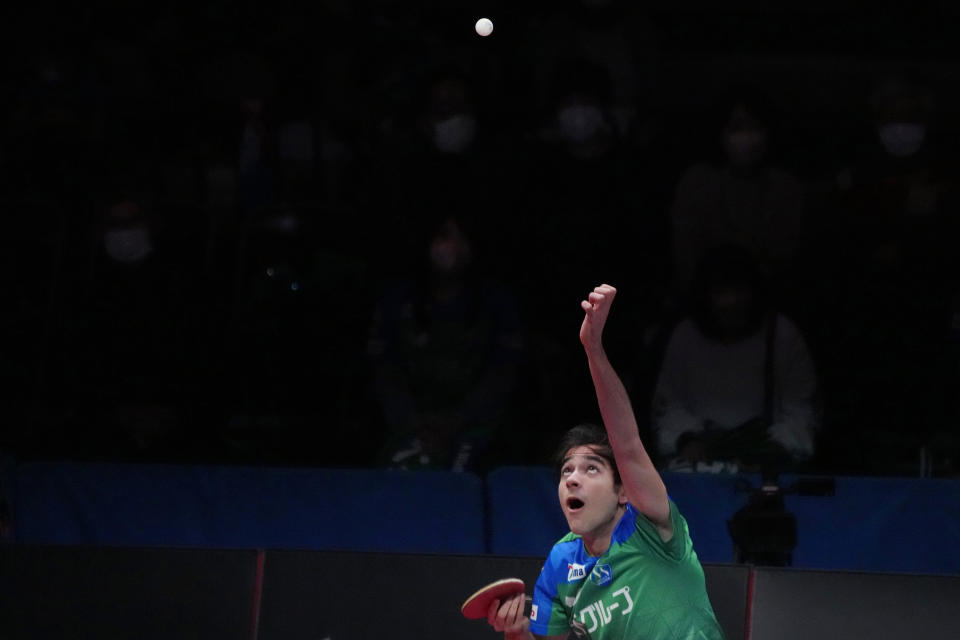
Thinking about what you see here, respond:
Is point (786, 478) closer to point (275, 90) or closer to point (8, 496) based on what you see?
point (8, 496)

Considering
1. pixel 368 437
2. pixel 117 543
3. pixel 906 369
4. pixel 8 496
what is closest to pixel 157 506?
pixel 117 543

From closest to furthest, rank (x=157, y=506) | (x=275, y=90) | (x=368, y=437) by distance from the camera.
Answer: (x=157, y=506), (x=368, y=437), (x=275, y=90)

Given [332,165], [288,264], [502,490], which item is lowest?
[502,490]

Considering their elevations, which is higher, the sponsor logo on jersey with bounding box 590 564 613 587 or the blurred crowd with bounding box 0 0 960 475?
the blurred crowd with bounding box 0 0 960 475

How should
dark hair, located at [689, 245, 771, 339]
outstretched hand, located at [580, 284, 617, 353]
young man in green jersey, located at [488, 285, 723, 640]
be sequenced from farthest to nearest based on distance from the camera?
dark hair, located at [689, 245, 771, 339] → young man in green jersey, located at [488, 285, 723, 640] → outstretched hand, located at [580, 284, 617, 353]

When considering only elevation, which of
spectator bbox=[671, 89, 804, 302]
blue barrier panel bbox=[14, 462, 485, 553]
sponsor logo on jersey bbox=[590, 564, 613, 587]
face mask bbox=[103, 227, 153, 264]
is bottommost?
sponsor logo on jersey bbox=[590, 564, 613, 587]

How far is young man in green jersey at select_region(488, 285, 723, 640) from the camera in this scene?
4.01 metres

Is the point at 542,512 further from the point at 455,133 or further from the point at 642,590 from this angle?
the point at 455,133

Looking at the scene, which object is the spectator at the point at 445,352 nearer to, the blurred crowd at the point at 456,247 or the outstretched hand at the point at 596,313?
the blurred crowd at the point at 456,247

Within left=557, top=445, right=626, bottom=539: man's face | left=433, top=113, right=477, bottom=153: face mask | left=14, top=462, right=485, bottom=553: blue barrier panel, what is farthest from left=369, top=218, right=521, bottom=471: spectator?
left=557, top=445, right=626, bottom=539: man's face

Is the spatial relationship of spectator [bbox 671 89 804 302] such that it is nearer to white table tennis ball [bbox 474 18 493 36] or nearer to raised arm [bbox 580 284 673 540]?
white table tennis ball [bbox 474 18 493 36]

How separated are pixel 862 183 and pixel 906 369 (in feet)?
3.38

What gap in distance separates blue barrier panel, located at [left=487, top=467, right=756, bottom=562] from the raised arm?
4.53 feet

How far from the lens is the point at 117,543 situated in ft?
18.6
